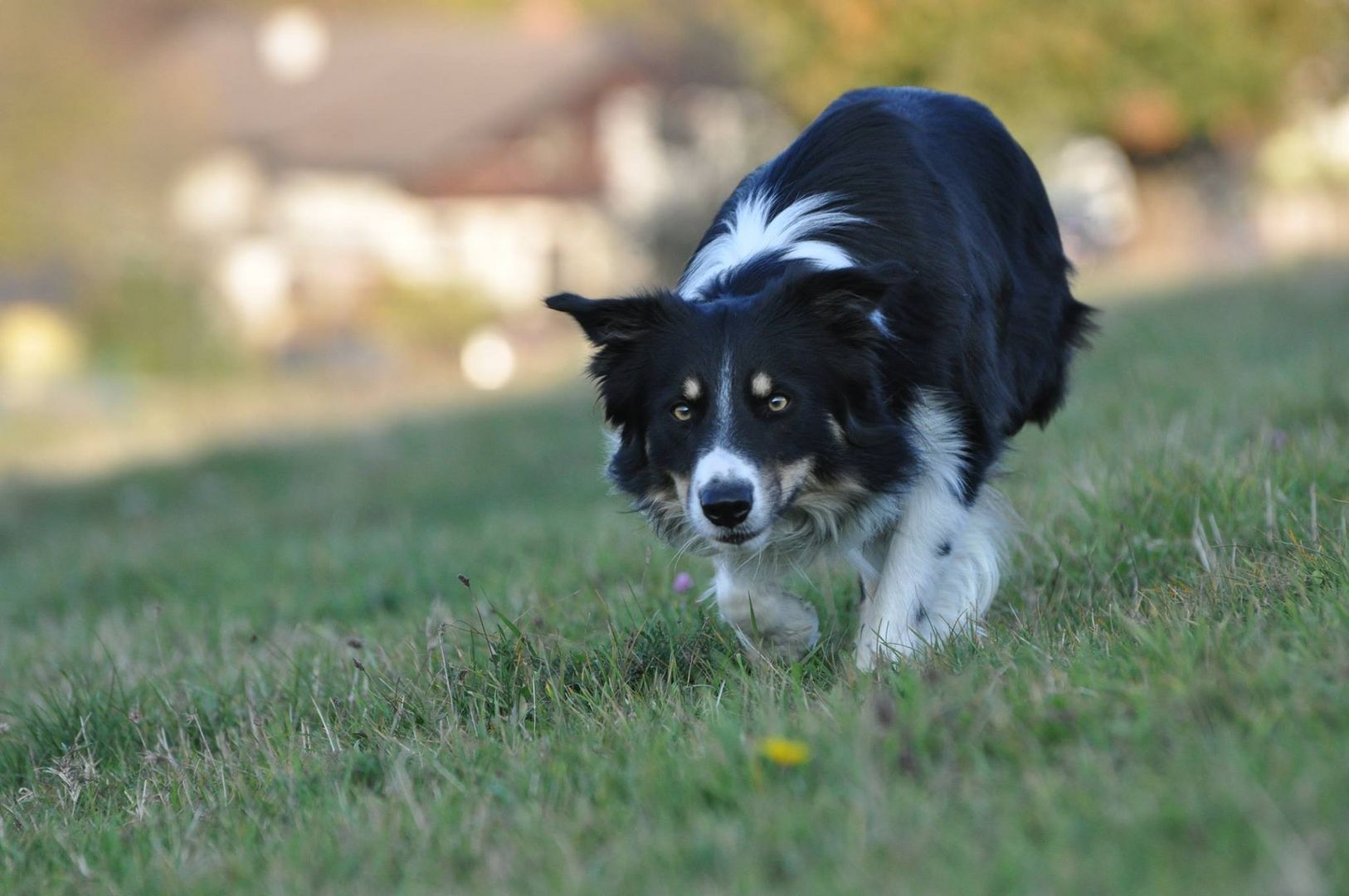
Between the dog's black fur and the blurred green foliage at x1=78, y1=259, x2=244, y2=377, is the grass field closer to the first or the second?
the dog's black fur

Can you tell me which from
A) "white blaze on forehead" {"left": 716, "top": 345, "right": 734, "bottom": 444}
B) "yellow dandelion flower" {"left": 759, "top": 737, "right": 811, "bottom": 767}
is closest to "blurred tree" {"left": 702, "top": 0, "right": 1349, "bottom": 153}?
"white blaze on forehead" {"left": 716, "top": 345, "right": 734, "bottom": 444}

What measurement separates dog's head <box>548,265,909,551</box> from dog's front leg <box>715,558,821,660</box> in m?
0.13

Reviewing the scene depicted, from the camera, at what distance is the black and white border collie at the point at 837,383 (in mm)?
4133

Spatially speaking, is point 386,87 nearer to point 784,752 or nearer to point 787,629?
point 787,629

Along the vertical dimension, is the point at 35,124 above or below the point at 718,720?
above

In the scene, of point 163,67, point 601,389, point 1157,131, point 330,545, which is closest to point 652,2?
point 163,67

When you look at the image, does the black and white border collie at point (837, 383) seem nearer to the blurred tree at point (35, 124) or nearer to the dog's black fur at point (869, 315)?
the dog's black fur at point (869, 315)

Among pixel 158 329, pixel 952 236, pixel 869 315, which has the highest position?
pixel 952 236

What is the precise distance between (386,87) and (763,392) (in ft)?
137

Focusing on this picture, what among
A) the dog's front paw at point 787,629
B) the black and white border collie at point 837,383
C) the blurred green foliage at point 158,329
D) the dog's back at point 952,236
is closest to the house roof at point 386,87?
the blurred green foliage at point 158,329

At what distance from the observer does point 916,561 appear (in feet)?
14.4

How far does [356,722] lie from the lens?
3934 millimetres

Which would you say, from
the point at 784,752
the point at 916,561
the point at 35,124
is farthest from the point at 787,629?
the point at 35,124

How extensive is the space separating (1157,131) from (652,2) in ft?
74.1
